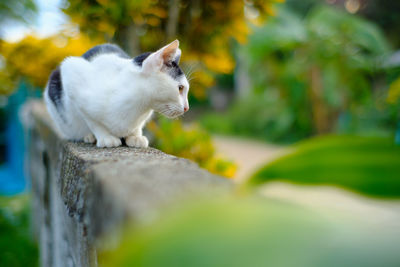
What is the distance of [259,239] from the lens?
0.65ft

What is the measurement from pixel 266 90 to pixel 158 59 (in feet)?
31.1

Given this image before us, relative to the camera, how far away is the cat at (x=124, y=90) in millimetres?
1189

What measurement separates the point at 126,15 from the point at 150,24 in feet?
1.00

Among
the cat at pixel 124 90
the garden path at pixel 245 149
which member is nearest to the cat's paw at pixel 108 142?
the cat at pixel 124 90

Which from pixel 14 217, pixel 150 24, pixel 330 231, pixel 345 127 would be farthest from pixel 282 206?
pixel 345 127

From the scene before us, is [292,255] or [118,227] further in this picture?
[118,227]

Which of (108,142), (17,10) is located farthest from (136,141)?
(17,10)

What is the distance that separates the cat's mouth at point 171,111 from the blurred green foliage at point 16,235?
10.2 ft

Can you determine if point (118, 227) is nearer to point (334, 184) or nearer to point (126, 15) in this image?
point (334, 184)

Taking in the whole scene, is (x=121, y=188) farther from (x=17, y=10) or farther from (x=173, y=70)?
(x=17, y=10)

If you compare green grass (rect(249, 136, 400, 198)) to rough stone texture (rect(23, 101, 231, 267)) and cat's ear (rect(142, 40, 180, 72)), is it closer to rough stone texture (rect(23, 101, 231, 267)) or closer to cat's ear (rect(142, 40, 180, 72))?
rough stone texture (rect(23, 101, 231, 267))

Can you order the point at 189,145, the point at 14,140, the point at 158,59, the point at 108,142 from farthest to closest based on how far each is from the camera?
the point at 14,140, the point at 189,145, the point at 108,142, the point at 158,59

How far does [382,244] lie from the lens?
0.60 ft

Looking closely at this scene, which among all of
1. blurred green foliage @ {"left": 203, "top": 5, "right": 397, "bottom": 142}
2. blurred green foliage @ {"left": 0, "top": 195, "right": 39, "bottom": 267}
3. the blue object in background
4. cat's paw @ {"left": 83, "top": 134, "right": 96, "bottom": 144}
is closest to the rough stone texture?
cat's paw @ {"left": 83, "top": 134, "right": 96, "bottom": 144}
